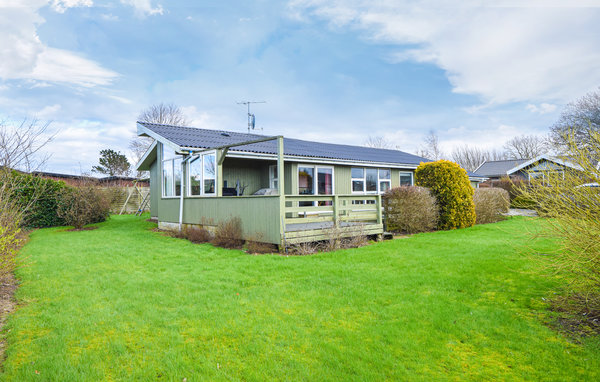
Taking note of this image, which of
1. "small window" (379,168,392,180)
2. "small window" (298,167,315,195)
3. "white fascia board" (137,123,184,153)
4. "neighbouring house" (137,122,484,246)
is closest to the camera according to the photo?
"neighbouring house" (137,122,484,246)

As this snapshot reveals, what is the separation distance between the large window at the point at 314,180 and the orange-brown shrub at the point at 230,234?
4.88 metres

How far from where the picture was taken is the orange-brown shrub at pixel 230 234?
8438mm

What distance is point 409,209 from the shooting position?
1055 cm

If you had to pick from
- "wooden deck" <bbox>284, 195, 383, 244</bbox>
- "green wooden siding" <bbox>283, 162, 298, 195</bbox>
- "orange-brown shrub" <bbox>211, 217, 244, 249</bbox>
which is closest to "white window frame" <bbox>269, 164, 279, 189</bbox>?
"green wooden siding" <bbox>283, 162, 298, 195</bbox>

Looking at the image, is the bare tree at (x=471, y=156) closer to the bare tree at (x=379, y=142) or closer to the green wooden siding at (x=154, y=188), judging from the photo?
the bare tree at (x=379, y=142)

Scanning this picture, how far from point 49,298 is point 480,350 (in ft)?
17.5

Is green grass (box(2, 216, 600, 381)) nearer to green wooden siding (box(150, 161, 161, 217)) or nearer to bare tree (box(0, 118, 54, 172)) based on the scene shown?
bare tree (box(0, 118, 54, 172))

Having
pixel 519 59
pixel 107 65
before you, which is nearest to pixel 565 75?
pixel 519 59

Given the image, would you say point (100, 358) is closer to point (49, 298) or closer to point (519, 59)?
point (49, 298)

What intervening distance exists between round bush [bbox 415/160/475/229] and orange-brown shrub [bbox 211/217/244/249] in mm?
6950

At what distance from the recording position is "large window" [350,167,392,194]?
1538 centimetres

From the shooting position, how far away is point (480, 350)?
9.77 feet

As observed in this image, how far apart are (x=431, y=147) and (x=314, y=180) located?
3637cm

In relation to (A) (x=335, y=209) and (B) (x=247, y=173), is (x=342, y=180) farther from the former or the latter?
(A) (x=335, y=209)
